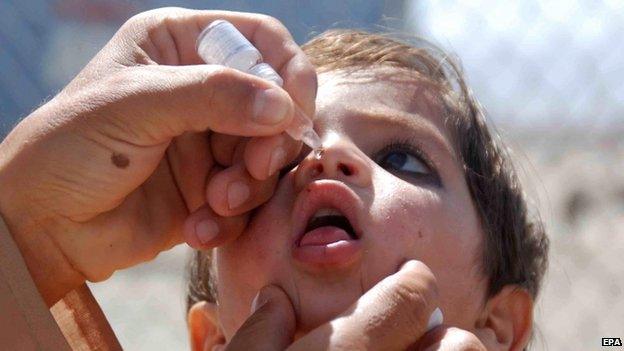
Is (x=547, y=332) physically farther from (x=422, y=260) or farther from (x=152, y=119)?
(x=152, y=119)

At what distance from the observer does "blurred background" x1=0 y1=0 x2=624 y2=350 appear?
2637 millimetres

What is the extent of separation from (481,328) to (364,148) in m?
0.29

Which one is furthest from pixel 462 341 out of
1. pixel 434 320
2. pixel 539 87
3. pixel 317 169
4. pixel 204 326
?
pixel 539 87

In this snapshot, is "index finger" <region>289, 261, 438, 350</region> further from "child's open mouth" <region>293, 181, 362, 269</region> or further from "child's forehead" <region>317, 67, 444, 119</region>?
"child's forehead" <region>317, 67, 444, 119</region>

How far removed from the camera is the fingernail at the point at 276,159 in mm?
1175

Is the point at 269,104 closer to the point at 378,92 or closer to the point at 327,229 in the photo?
the point at 327,229

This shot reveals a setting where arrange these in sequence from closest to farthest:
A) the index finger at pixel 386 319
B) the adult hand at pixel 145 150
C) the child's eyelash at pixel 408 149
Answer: the index finger at pixel 386 319, the adult hand at pixel 145 150, the child's eyelash at pixel 408 149

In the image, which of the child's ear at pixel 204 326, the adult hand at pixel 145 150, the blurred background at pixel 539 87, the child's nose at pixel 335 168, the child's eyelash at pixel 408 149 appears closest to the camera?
the adult hand at pixel 145 150

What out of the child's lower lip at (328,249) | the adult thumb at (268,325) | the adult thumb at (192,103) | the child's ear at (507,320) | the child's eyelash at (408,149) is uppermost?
the adult thumb at (192,103)

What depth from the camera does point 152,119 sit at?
112cm

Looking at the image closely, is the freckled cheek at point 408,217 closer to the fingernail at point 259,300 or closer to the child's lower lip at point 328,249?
the child's lower lip at point 328,249

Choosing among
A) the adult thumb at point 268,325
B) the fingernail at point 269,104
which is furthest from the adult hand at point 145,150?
the adult thumb at point 268,325

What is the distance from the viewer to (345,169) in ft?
4.03

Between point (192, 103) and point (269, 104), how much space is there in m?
0.08
